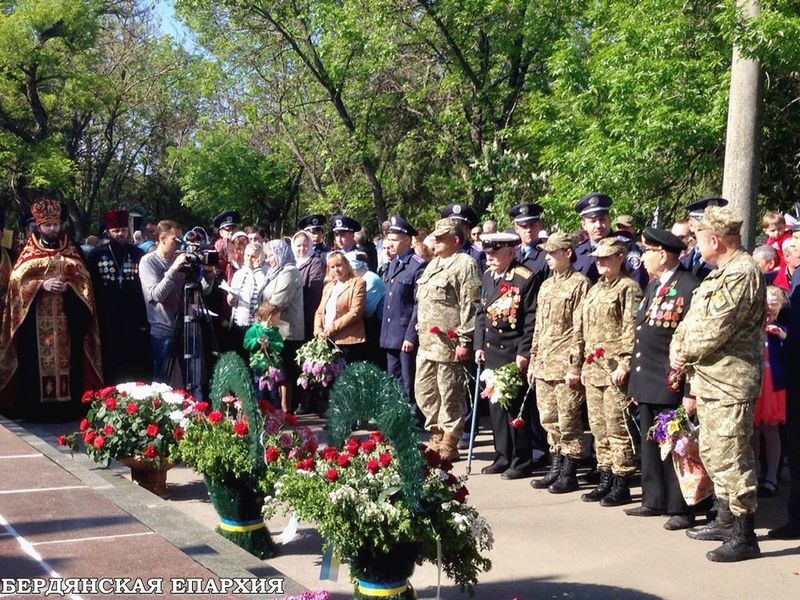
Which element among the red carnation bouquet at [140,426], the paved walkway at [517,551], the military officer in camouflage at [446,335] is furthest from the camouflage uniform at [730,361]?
the red carnation bouquet at [140,426]

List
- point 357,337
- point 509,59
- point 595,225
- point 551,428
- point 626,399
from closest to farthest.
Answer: point 626,399 < point 551,428 < point 595,225 < point 357,337 < point 509,59

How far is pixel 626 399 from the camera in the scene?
7355 mm

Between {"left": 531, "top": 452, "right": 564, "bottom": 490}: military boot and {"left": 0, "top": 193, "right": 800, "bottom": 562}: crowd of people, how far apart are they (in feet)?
0.05

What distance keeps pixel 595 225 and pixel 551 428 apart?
1.71 meters

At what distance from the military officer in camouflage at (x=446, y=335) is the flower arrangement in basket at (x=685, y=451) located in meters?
2.33

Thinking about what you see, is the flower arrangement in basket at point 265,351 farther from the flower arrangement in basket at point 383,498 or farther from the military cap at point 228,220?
the flower arrangement in basket at point 383,498

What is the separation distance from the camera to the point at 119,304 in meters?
11.4

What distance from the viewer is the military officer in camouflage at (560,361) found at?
788cm

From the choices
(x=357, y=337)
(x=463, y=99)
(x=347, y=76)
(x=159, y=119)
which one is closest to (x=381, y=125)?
(x=347, y=76)

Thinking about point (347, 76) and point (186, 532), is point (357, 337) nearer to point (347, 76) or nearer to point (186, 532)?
point (186, 532)

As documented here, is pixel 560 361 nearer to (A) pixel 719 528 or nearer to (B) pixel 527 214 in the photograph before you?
(A) pixel 719 528

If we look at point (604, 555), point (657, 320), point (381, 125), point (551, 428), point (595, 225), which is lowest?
point (604, 555)

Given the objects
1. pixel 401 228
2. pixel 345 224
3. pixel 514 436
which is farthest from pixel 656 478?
pixel 345 224

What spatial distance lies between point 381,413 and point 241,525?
5.94 ft
